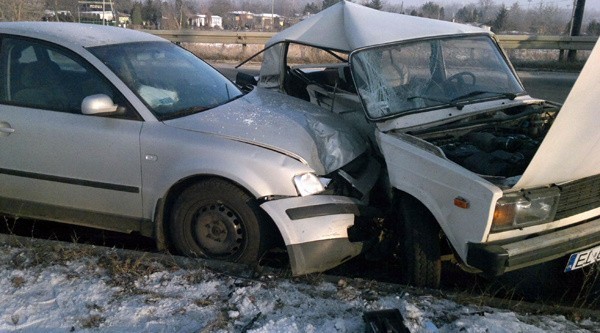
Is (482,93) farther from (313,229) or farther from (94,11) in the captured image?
(94,11)

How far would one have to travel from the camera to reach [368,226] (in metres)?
3.90

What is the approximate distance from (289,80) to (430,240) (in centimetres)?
303

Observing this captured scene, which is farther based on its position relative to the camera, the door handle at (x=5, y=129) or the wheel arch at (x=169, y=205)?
the door handle at (x=5, y=129)

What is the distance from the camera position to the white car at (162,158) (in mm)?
3672

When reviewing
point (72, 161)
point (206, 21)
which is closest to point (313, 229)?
point (72, 161)

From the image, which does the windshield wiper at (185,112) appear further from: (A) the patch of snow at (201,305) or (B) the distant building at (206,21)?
(B) the distant building at (206,21)

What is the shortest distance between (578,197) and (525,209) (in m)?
0.49

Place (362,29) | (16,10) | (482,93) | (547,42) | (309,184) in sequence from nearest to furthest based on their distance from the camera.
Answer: (309,184), (482,93), (362,29), (16,10), (547,42)

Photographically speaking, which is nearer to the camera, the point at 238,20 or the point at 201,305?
the point at 201,305

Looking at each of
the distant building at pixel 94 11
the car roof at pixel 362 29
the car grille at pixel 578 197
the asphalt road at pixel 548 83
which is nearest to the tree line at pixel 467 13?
the distant building at pixel 94 11

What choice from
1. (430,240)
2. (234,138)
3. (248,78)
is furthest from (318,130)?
(248,78)

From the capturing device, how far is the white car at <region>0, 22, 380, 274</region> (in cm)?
367

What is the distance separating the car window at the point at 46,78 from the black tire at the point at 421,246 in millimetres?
2218

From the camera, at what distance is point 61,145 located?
401 centimetres
